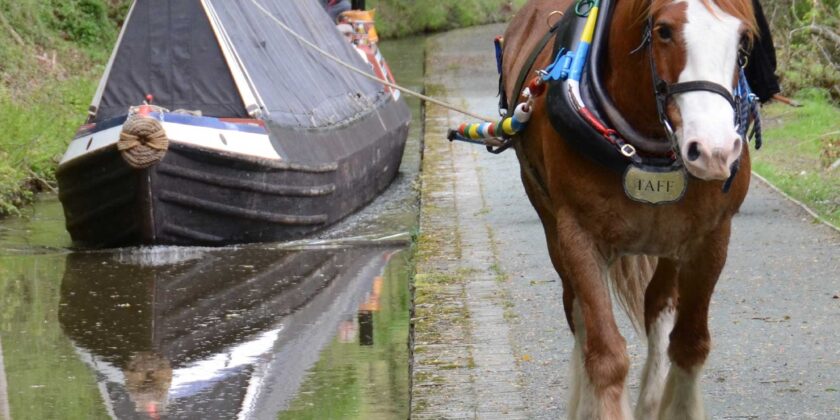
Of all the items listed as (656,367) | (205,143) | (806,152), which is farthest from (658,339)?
(806,152)

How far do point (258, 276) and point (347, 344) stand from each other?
263 cm

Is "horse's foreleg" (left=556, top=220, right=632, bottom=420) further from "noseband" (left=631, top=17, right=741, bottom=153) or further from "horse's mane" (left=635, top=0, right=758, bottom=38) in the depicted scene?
"horse's mane" (left=635, top=0, right=758, bottom=38)

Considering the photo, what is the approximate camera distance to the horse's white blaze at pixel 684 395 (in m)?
5.72

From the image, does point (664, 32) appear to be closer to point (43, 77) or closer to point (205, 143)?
point (205, 143)

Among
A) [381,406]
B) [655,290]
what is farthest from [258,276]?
[655,290]

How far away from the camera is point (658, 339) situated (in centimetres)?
611

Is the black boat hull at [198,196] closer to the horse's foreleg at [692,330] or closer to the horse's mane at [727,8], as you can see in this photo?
the horse's foreleg at [692,330]

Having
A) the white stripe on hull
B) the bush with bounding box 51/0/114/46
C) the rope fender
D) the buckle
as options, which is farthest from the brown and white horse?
the bush with bounding box 51/0/114/46

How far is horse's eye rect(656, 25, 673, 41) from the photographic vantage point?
15.8 ft

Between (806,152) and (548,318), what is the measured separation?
293 inches

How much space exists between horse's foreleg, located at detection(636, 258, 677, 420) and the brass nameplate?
3.04 ft

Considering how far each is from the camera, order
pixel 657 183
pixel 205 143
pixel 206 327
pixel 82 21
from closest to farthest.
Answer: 1. pixel 657 183
2. pixel 206 327
3. pixel 205 143
4. pixel 82 21

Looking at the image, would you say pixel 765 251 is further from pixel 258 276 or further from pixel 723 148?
pixel 723 148

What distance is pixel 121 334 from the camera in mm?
9742
